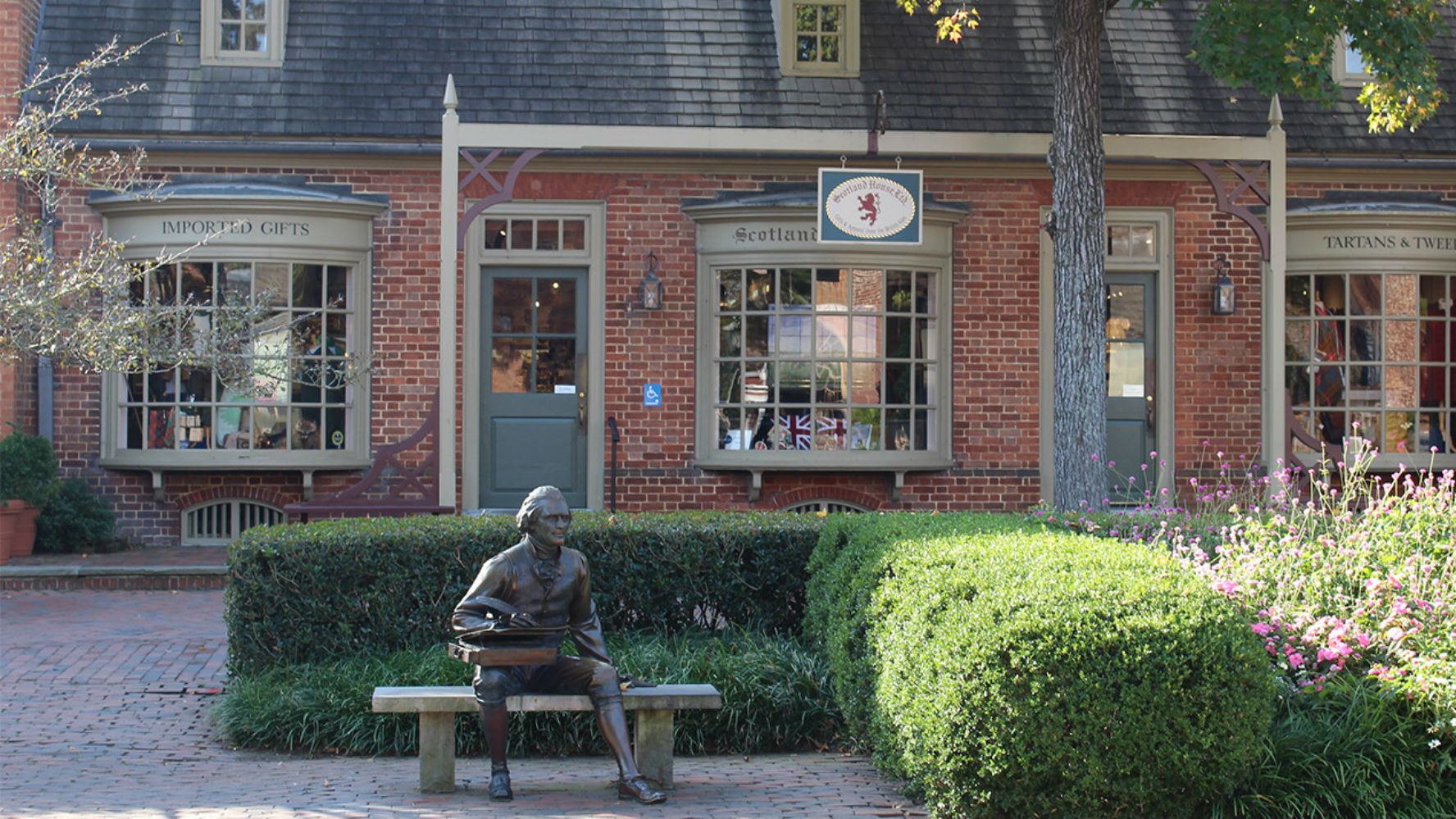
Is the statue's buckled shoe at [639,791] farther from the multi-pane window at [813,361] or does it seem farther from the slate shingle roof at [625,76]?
the slate shingle roof at [625,76]

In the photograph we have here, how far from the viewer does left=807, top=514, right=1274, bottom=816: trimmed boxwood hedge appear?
473cm

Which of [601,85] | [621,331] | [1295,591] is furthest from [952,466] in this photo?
[1295,591]

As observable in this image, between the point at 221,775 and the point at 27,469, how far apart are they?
6461mm

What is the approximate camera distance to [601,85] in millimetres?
12703

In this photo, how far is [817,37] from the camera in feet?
43.0

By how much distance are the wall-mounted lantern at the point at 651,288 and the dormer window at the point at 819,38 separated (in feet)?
7.30

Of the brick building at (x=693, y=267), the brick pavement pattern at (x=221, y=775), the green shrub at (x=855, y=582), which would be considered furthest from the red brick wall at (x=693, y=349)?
the green shrub at (x=855, y=582)

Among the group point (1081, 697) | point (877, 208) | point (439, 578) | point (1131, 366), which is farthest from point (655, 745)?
point (1131, 366)

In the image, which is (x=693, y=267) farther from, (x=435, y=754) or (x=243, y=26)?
(x=435, y=754)

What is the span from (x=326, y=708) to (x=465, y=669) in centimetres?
65

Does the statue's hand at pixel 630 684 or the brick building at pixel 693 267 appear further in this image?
→ the brick building at pixel 693 267

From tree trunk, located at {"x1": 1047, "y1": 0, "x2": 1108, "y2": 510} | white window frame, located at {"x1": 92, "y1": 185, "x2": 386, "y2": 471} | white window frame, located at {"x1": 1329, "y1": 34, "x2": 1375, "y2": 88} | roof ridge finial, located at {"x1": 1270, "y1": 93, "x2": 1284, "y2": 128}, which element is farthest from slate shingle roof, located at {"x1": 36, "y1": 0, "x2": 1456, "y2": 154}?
tree trunk, located at {"x1": 1047, "y1": 0, "x2": 1108, "y2": 510}

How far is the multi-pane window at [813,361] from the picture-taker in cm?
1246

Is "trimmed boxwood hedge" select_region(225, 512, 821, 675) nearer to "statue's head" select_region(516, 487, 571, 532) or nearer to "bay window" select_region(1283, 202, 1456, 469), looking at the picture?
"statue's head" select_region(516, 487, 571, 532)
